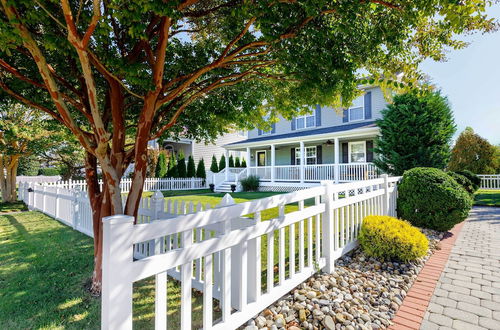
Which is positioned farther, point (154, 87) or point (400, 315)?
point (154, 87)

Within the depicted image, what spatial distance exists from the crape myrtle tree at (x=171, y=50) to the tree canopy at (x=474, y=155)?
16688 mm

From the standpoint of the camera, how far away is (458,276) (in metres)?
3.75

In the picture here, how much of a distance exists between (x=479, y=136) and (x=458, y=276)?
1732 centimetres

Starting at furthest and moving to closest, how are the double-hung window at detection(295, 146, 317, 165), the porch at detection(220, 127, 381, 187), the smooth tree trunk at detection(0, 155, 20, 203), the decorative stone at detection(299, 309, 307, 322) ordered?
the double-hung window at detection(295, 146, 317, 165)
the porch at detection(220, 127, 381, 187)
the smooth tree trunk at detection(0, 155, 20, 203)
the decorative stone at detection(299, 309, 307, 322)

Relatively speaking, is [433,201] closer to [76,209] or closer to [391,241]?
[391,241]

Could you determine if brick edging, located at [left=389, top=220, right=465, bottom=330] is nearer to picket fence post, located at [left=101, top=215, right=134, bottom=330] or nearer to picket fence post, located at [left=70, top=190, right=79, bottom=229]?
picket fence post, located at [left=101, top=215, right=134, bottom=330]

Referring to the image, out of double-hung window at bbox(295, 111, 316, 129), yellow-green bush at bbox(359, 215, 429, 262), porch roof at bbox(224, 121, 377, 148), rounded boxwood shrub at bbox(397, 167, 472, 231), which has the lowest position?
yellow-green bush at bbox(359, 215, 429, 262)

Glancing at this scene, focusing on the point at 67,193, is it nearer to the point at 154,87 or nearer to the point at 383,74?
the point at 154,87

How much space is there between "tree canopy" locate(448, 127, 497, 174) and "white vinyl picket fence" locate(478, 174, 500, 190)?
1.56 ft

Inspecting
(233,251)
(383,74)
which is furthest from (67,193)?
(383,74)

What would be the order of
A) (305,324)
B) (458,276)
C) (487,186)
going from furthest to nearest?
(487,186), (458,276), (305,324)

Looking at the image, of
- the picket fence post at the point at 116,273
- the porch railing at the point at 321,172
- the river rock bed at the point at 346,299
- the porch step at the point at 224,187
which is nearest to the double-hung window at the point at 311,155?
the porch railing at the point at 321,172

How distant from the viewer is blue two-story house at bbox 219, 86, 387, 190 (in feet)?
44.5

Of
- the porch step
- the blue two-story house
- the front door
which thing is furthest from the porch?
the front door
